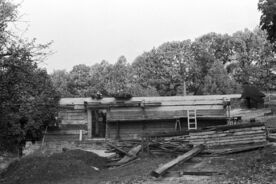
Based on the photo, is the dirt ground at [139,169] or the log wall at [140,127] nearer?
the dirt ground at [139,169]

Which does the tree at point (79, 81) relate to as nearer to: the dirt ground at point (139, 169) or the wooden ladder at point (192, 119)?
the wooden ladder at point (192, 119)

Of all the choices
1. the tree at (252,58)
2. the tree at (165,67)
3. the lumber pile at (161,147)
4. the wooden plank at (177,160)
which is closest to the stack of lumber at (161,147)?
the lumber pile at (161,147)

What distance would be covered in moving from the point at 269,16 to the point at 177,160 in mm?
6657

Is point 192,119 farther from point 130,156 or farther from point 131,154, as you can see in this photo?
point 130,156

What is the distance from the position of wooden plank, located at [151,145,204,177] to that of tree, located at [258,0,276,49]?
19.5 feet

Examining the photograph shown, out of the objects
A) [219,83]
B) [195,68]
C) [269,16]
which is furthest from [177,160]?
[195,68]

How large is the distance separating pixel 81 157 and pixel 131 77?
35.9 m

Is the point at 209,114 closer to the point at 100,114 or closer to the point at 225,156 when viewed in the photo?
the point at 100,114

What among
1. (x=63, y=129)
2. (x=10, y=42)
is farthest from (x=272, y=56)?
(x=10, y=42)

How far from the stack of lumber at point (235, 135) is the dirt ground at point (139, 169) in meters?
0.94

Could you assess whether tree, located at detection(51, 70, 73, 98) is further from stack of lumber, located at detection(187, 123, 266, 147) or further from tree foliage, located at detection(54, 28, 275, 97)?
stack of lumber, located at detection(187, 123, 266, 147)

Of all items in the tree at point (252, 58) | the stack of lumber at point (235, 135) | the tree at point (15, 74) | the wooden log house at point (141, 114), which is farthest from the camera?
the tree at point (252, 58)

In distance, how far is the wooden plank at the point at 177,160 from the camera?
13516mm

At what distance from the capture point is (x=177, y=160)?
1532 centimetres
